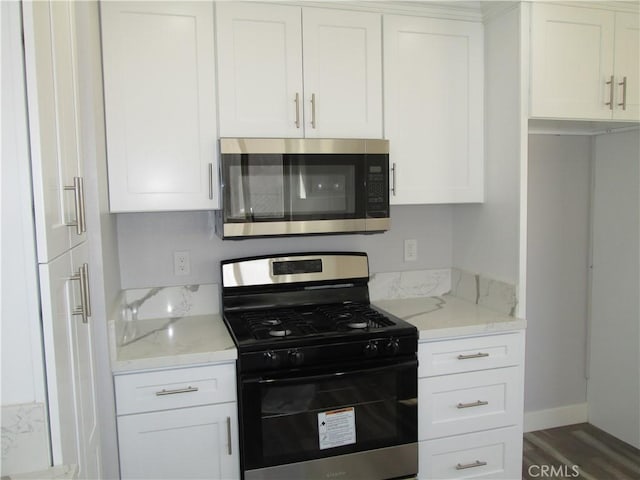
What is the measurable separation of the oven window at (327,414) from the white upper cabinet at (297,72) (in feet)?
3.39

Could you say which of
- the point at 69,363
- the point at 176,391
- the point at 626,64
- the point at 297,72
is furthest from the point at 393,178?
the point at 69,363

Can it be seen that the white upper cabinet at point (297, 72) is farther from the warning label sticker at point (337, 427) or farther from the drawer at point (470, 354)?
the warning label sticker at point (337, 427)

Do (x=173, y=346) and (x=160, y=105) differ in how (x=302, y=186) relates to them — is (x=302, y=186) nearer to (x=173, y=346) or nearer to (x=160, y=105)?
(x=160, y=105)

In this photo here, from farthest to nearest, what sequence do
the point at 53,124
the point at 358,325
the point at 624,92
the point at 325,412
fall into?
the point at 624,92 → the point at 358,325 → the point at 325,412 → the point at 53,124

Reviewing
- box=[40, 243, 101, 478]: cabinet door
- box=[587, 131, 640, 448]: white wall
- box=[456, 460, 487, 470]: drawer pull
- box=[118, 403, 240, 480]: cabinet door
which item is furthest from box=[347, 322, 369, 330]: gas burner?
box=[587, 131, 640, 448]: white wall

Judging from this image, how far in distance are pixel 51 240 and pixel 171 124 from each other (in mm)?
1058

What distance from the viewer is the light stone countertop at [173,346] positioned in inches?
71.4

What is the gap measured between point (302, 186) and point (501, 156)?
3.13 feet

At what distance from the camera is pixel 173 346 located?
1.94 m

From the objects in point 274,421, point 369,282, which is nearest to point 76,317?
point 274,421

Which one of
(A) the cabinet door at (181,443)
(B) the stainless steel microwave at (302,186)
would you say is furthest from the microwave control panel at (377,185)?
(A) the cabinet door at (181,443)

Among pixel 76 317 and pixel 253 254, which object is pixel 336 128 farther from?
pixel 76 317

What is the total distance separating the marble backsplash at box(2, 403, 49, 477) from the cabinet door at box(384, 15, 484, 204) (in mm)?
1665

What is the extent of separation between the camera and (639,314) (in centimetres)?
271
